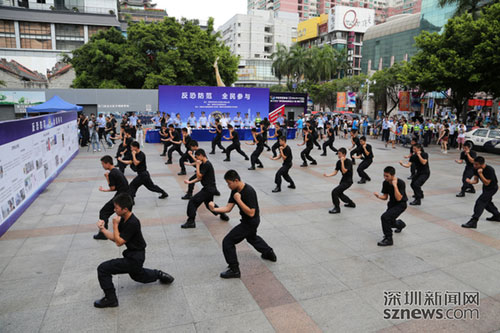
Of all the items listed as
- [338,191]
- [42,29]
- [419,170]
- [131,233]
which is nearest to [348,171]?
[338,191]

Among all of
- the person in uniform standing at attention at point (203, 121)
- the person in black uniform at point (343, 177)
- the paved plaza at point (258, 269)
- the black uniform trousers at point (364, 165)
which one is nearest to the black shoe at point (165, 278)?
the paved plaza at point (258, 269)

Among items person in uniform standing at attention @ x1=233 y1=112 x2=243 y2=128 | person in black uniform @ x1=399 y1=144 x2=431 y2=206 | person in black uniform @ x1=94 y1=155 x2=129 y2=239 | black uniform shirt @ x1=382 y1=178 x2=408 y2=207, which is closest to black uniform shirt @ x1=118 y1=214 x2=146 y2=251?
person in black uniform @ x1=94 y1=155 x2=129 y2=239

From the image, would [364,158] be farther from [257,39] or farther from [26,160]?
[257,39]

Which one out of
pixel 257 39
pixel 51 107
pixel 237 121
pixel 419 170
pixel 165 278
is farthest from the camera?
pixel 257 39

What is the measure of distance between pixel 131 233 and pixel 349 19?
3813 inches

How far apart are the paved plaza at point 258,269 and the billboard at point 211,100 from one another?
44.9 feet

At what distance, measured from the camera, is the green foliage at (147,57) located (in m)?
34.8

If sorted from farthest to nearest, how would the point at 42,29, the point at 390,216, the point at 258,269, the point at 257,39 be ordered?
the point at 257,39 < the point at 42,29 < the point at 390,216 < the point at 258,269

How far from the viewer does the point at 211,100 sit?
78.5ft

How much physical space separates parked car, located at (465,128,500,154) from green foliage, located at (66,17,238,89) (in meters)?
25.1

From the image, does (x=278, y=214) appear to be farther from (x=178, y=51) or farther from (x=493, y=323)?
(x=178, y=51)

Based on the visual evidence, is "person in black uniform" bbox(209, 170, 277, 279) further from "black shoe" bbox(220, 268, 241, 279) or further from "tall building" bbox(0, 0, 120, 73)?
"tall building" bbox(0, 0, 120, 73)

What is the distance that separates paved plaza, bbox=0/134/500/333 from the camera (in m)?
4.50

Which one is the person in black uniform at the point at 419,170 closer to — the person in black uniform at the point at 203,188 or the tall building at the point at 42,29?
the person in black uniform at the point at 203,188
